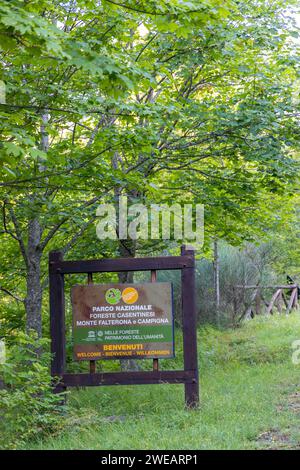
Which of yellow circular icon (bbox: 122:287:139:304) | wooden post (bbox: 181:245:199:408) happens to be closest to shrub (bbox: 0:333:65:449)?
yellow circular icon (bbox: 122:287:139:304)

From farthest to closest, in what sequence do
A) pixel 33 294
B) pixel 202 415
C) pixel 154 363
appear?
pixel 33 294, pixel 154 363, pixel 202 415

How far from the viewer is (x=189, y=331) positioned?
8547 mm

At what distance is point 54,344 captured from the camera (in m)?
8.58

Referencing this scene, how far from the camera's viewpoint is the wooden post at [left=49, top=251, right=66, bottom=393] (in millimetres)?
8523

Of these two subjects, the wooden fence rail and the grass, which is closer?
the grass

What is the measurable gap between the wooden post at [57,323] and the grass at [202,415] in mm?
559

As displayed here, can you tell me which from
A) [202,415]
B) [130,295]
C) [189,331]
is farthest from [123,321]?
[202,415]

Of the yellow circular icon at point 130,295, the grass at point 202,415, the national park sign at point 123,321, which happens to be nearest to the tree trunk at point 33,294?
the grass at point 202,415

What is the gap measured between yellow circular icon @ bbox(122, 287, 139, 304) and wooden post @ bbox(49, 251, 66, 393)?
0.90m

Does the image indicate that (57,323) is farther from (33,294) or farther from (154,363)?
(33,294)

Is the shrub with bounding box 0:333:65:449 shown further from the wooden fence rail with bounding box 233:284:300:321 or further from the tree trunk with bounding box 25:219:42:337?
the wooden fence rail with bounding box 233:284:300:321

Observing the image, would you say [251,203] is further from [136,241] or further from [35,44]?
[35,44]

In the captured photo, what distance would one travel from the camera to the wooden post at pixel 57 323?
28.0ft

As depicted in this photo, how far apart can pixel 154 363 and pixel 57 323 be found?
142 cm
